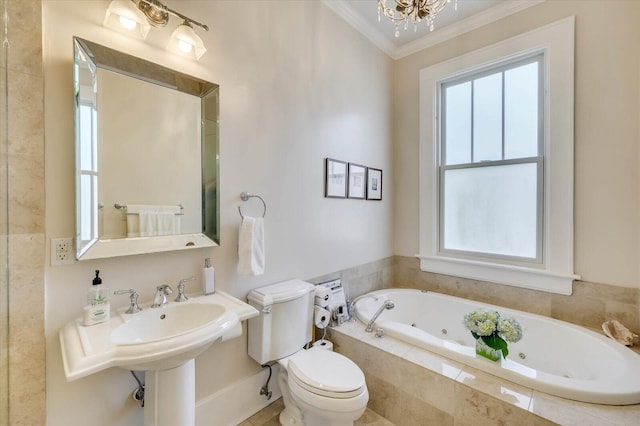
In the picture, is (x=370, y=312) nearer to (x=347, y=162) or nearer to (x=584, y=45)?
(x=347, y=162)

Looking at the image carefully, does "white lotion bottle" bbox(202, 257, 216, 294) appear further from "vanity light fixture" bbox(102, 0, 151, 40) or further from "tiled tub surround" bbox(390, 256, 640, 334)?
"tiled tub surround" bbox(390, 256, 640, 334)

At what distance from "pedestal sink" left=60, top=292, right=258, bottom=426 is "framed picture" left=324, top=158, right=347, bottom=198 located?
119 centimetres

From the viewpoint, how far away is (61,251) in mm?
1140

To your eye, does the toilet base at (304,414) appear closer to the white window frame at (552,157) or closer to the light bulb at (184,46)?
the white window frame at (552,157)

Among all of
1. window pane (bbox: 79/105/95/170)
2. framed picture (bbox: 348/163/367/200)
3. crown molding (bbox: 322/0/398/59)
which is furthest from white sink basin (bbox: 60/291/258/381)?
crown molding (bbox: 322/0/398/59)

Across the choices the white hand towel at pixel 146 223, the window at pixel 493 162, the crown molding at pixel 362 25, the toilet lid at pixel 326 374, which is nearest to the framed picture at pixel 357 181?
the window at pixel 493 162

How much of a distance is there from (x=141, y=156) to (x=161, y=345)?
0.91 meters

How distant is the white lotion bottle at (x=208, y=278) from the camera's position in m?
1.53

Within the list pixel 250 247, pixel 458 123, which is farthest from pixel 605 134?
pixel 250 247

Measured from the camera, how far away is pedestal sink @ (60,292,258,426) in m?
0.95

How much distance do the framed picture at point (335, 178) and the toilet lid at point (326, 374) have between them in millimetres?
1203

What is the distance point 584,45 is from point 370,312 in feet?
8.50

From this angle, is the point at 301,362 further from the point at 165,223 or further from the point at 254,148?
the point at 254,148

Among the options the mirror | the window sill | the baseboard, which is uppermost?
the mirror
